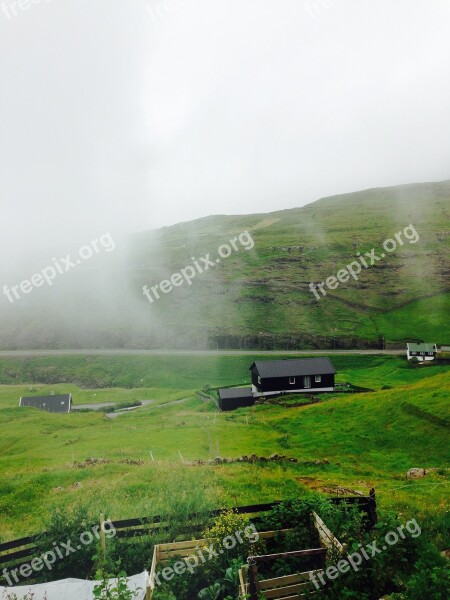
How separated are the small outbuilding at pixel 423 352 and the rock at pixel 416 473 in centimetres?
8867

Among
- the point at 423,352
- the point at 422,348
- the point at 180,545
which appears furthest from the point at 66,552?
the point at 422,348

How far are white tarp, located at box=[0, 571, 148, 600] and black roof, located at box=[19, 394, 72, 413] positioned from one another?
81395 mm

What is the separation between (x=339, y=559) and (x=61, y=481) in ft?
76.6

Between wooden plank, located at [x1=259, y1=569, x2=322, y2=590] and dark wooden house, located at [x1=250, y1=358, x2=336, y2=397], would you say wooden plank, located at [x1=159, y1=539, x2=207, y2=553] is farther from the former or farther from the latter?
dark wooden house, located at [x1=250, y1=358, x2=336, y2=397]

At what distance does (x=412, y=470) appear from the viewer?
2894 cm

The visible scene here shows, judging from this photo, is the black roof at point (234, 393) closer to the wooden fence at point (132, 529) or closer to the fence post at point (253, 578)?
the wooden fence at point (132, 529)

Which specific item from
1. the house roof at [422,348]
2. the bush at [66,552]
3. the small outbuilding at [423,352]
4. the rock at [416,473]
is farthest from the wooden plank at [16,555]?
the house roof at [422,348]

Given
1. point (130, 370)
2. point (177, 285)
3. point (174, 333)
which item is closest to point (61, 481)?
point (130, 370)

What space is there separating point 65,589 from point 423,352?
377 feet

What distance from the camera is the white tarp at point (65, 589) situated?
39.2 feet

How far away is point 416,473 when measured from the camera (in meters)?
28.4

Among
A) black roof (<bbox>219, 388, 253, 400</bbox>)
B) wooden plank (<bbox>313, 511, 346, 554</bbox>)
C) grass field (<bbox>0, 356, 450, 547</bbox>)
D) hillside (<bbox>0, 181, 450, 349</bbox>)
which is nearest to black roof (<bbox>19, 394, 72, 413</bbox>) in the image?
grass field (<bbox>0, 356, 450, 547</bbox>)

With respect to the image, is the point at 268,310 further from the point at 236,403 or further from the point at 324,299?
the point at 236,403

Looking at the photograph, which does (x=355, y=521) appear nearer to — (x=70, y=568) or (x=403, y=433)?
(x=70, y=568)
